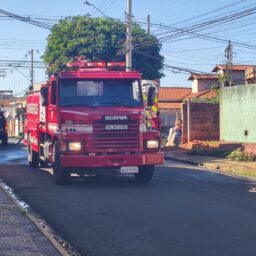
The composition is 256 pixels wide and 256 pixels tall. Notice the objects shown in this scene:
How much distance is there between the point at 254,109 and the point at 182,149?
8951 mm

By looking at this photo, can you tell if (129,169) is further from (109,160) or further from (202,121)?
(202,121)

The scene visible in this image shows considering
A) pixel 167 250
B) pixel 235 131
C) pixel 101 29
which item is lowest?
pixel 167 250

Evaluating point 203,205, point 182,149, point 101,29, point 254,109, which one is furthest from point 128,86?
point 101,29

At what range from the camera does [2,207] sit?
11.1 meters

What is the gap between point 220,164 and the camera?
71.4ft

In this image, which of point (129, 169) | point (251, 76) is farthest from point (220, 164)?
point (129, 169)

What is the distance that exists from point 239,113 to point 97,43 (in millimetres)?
24280

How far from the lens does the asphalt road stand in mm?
8062

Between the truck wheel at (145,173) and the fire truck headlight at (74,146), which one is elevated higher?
the fire truck headlight at (74,146)

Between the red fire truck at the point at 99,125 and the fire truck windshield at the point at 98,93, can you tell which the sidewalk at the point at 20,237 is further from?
the fire truck windshield at the point at 98,93

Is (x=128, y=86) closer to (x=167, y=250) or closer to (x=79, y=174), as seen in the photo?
(x=79, y=174)

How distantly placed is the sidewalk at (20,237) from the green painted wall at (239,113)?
41.6ft

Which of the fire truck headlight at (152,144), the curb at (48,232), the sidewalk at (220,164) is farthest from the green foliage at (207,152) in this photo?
the curb at (48,232)

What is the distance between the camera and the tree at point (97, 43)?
45281mm
